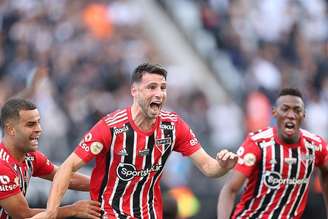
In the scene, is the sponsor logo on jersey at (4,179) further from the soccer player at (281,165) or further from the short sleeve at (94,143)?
the soccer player at (281,165)

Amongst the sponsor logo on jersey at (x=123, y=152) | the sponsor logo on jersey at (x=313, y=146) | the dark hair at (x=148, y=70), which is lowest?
the sponsor logo on jersey at (x=123, y=152)

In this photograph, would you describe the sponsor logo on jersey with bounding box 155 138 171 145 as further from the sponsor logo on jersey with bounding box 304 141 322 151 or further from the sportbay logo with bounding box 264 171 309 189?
the sponsor logo on jersey with bounding box 304 141 322 151

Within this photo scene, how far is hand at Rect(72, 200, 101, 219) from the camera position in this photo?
32.2ft

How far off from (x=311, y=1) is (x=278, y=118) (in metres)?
10.0

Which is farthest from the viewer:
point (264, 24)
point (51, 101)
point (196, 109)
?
point (264, 24)

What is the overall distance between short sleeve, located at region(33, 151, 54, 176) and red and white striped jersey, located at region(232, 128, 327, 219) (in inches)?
72.7

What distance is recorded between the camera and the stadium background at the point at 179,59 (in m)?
16.8

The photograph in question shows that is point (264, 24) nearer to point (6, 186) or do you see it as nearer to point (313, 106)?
point (313, 106)

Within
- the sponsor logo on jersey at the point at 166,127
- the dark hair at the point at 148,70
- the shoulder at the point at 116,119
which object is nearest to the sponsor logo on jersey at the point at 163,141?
the sponsor logo on jersey at the point at 166,127

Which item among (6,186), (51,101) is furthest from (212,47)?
(6,186)

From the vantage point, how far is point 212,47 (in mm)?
20453

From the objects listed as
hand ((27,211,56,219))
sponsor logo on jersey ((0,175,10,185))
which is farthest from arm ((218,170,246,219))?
sponsor logo on jersey ((0,175,10,185))

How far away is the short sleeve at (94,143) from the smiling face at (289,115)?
1.84 metres

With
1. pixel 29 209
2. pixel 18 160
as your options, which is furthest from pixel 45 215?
pixel 18 160
